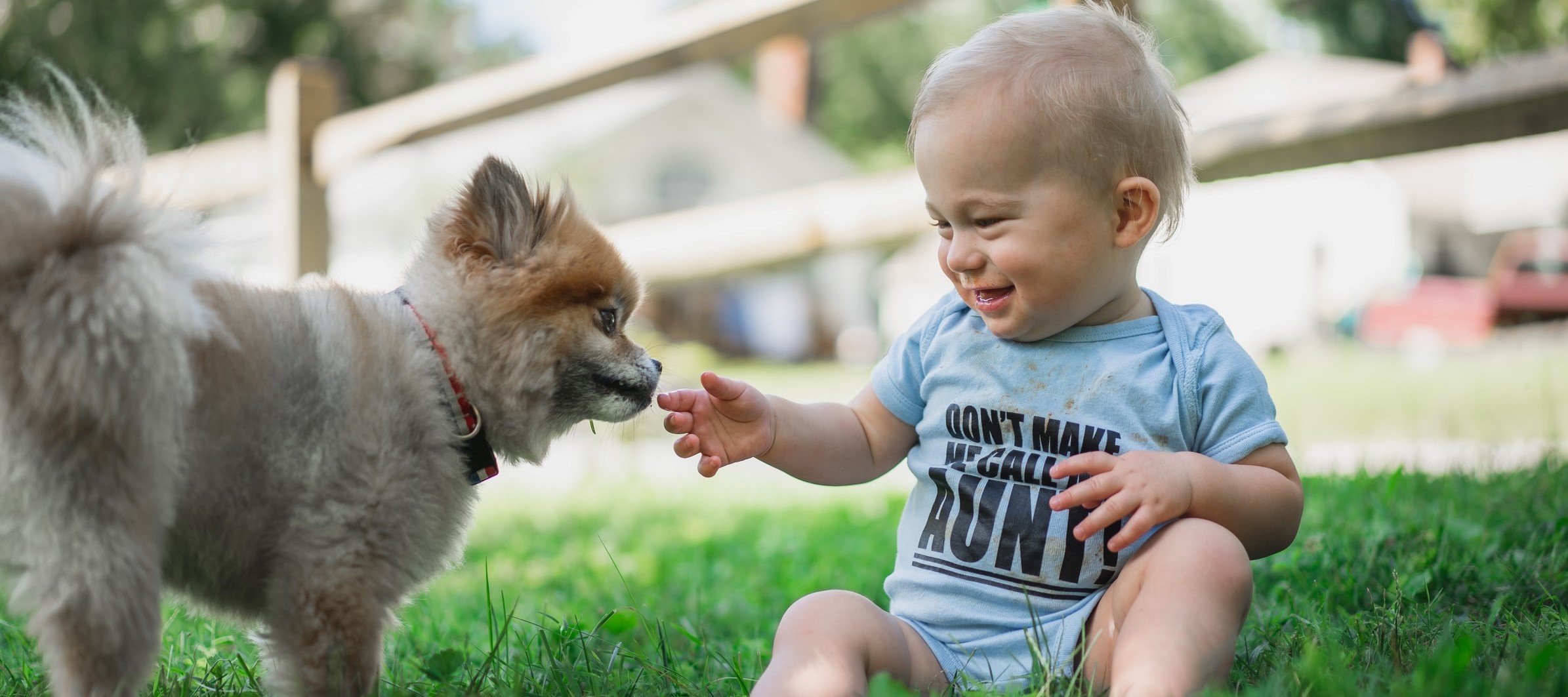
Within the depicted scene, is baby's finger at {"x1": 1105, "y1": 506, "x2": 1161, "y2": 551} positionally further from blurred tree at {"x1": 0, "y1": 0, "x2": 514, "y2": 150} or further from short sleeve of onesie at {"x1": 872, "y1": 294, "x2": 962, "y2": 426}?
blurred tree at {"x1": 0, "y1": 0, "x2": 514, "y2": 150}

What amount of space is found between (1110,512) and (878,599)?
1.28m

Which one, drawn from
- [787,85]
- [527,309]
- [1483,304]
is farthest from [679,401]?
[787,85]

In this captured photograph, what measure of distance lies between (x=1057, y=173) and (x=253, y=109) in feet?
70.5

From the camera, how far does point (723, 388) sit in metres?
2.40

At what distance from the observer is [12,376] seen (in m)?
1.74

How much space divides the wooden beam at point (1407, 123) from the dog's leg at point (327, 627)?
3.63 m

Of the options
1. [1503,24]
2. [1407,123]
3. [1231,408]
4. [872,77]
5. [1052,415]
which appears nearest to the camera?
[1231,408]

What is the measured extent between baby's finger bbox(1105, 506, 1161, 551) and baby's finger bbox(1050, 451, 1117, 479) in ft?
0.31

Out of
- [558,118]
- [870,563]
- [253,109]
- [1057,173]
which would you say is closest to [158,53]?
[253,109]

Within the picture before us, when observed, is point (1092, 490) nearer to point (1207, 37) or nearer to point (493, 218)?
point (493, 218)

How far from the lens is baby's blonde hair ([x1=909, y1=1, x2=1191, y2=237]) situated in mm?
2205

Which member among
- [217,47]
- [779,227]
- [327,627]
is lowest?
[217,47]

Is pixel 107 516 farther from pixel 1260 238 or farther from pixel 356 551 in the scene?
pixel 1260 238

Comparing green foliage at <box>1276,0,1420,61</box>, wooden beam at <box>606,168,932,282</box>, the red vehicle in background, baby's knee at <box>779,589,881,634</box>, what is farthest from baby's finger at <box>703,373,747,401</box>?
green foliage at <box>1276,0,1420,61</box>
